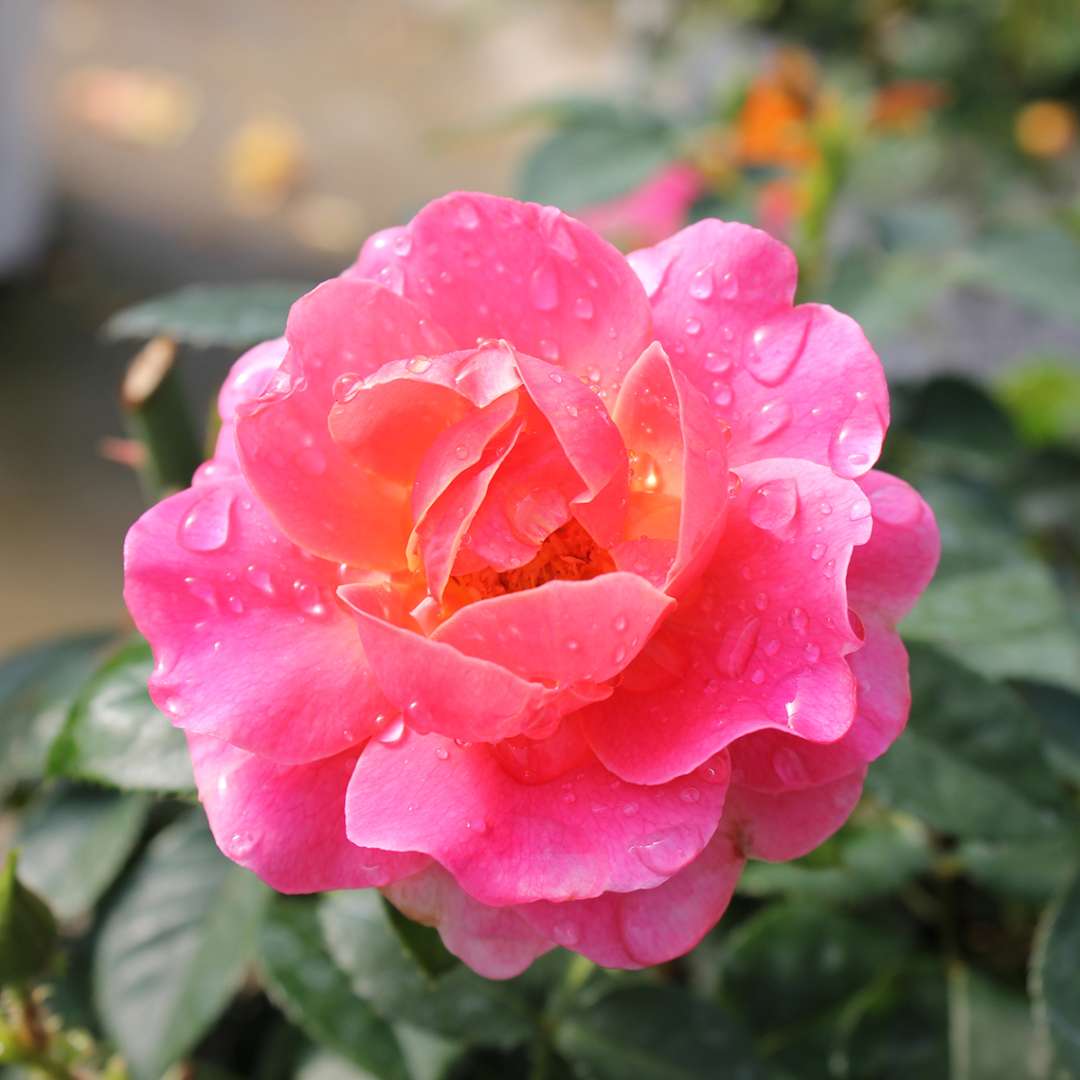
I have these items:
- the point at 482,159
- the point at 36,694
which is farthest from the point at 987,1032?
the point at 482,159

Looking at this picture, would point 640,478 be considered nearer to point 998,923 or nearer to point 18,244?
point 998,923

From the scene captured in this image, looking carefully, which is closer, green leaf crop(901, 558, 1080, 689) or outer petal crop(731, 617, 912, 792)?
outer petal crop(731, 617, 912, 792)

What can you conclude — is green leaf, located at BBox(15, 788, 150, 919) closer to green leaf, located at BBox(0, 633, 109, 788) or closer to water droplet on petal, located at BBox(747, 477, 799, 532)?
green leaf, located at BBox(0, 633, 109, 788)

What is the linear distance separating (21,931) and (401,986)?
14 cm

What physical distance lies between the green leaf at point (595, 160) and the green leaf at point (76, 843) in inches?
16.3

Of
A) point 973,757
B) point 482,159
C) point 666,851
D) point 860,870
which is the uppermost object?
point 666,851

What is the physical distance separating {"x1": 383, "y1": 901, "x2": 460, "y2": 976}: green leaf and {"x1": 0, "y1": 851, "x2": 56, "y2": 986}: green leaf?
5.2 inches

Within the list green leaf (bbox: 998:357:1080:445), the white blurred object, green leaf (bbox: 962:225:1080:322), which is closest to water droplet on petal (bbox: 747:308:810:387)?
green leaf (bbox: 962:225:1080:322)

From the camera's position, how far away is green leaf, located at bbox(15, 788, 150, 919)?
508 millimetres

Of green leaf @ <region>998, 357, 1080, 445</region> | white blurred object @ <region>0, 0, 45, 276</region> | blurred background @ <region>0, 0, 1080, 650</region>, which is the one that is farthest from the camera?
white blurred object @ <region>0, 0, 45, 276</region>

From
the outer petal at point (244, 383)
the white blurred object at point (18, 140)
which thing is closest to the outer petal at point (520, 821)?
the outer petal at point (244, 383)

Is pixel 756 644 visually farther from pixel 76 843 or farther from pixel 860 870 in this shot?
pixel 76 843

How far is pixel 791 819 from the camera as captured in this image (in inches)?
12.5

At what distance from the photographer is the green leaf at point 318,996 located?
0.45m
